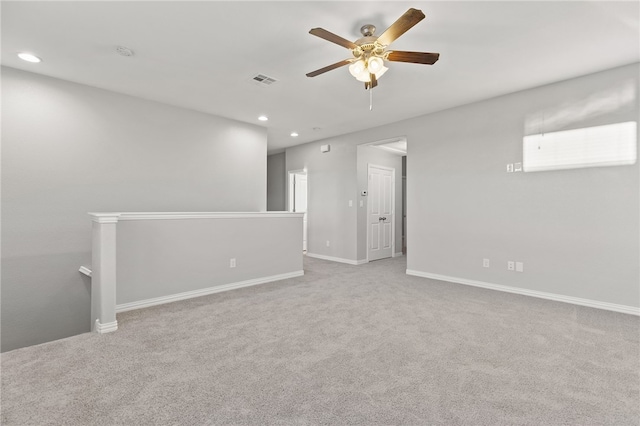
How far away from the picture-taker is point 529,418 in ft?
5.28

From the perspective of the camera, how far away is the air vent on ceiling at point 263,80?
3566mm

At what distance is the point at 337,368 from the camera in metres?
2.10

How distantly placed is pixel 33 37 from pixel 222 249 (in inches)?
112

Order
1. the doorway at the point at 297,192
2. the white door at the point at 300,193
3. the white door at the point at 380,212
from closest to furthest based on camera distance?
1. the white door at the point at 380,212
2. the doorway at the point at 297,192
3. the white door at the point at 300,193

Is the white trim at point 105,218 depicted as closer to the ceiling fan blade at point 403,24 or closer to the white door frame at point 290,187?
the ceiling fan blade at point 403,24

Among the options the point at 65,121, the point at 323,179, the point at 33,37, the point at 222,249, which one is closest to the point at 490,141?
the point at 323,179

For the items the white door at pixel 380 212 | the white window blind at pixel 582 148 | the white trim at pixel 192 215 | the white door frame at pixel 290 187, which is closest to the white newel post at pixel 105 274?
the white trim at pixel 192 215

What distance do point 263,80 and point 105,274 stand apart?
9.01 feet

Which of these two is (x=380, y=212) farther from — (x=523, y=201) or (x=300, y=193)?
(x=523, y=201)

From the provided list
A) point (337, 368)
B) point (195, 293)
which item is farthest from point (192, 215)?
point (337, 368)

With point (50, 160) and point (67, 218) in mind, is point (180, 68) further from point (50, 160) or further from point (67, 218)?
point (67, 218)

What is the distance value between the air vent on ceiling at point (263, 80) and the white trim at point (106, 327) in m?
3.05

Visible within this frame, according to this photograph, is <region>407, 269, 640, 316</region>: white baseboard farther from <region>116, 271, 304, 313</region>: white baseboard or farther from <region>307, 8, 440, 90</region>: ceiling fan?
<region>307, 8, 440, 90</region>: ceiling fan

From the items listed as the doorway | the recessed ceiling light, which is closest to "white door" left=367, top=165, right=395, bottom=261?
the doorway
